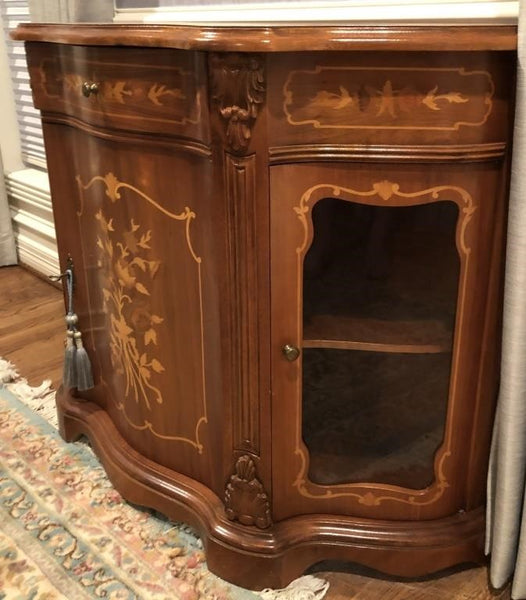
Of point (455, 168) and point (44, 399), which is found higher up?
point (455, 168)

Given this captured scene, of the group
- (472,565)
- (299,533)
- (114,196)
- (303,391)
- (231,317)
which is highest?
(114,196)

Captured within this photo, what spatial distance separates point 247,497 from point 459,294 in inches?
18.7

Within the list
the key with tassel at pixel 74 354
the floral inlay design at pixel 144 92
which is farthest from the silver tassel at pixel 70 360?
the floral inlay design at pixel 144 92

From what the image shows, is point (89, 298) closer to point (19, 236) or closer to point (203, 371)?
point (203, 371)

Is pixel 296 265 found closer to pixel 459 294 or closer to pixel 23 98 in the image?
pixel 459 294

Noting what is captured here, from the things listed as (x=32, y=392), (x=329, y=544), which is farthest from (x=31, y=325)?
(x=329, y=544)

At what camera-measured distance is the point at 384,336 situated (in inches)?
41.6

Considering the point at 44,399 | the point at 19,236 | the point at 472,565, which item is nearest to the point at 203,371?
the point at 472,565

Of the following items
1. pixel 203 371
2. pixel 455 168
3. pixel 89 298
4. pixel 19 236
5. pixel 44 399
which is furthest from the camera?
pixel 19 236

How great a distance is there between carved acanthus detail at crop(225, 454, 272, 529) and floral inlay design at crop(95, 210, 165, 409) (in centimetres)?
21

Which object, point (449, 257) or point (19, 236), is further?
point (19, 236)

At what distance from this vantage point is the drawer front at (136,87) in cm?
94

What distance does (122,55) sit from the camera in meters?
1.00

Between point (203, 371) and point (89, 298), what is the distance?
0.36m
